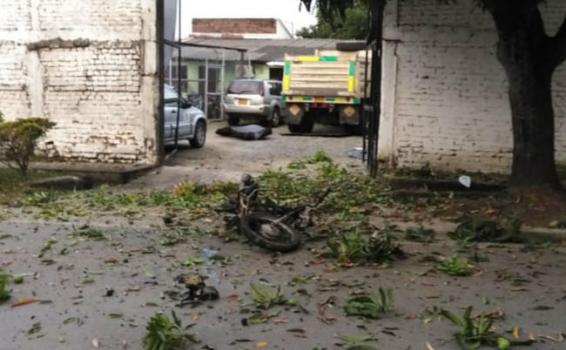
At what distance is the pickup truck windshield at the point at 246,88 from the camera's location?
82.2 ft

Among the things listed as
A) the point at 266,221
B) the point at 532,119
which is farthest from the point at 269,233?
the point at 532,119

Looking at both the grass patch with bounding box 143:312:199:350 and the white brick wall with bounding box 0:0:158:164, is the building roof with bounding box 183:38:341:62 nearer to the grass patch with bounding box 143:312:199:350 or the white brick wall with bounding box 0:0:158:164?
the white brick wall with bounding box 0:0:158:164

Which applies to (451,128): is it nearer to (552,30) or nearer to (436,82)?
(436,82)

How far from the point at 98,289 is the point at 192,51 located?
73.5ft

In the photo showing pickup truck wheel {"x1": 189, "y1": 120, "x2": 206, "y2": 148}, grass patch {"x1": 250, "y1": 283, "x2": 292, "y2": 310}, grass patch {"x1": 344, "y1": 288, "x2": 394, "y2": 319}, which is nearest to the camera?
grass patch {"x1": 344, "y1": 288, "x2": 394, "y2": 319}

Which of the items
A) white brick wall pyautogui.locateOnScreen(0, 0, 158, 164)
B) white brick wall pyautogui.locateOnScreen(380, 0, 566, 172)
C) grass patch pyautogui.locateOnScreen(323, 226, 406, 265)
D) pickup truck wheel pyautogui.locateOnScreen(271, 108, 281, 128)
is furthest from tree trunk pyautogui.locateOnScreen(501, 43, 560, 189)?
pickup truck wheel pyautogui.locateOnScreen(271, 108, 281, 128)

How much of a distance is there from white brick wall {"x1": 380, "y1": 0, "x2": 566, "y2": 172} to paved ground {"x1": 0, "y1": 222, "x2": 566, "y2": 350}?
4026 mm

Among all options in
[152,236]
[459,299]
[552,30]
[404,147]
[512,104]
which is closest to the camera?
[459,299]

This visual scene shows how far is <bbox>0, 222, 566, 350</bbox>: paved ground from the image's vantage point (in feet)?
16.0

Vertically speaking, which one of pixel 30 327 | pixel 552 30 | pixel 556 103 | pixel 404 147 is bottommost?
pixel 30 327

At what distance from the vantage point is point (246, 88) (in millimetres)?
25281

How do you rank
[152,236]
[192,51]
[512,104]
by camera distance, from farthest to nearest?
[192,51] < [512,104] < [152,236]

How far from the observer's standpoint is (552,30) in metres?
11.0

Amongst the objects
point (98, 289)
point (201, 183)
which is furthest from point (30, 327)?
point (201, 183)
